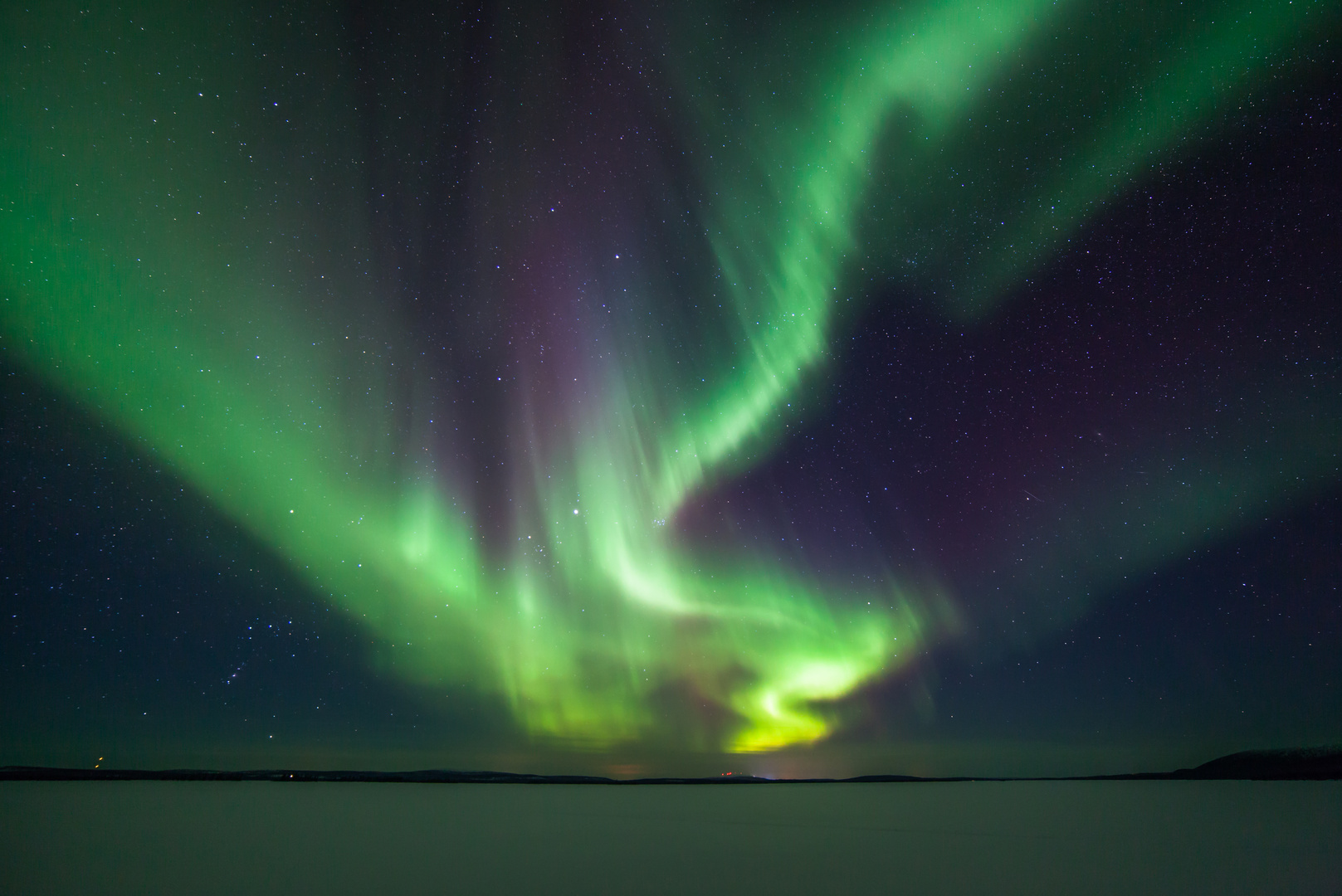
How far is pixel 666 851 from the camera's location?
8250mm

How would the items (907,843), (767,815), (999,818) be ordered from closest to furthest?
(907,843), (999,818), (767,815)

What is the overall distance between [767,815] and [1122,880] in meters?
8.44

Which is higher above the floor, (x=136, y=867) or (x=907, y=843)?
(x=136, y=867)

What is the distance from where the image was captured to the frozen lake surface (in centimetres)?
617

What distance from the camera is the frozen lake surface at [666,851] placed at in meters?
6.17

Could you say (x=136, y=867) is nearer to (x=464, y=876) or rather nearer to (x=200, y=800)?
(x=464, y=876)

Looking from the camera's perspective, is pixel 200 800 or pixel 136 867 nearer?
pixel 136 867

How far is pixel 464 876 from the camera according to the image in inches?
255

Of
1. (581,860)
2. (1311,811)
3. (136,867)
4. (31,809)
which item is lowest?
(1311,811)

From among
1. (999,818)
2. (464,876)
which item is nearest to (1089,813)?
(999,818)

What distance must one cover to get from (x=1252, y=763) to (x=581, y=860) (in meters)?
36.8

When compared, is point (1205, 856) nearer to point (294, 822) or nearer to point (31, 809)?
point (294, 822)

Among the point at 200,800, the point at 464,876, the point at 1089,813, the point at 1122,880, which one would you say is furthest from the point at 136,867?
the point at 1089,813

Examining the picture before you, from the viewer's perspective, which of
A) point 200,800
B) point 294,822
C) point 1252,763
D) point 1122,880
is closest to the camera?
point 1122,880
